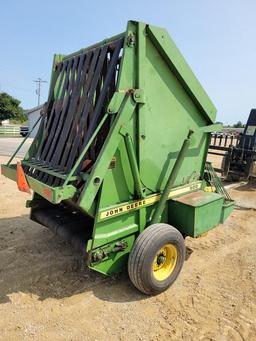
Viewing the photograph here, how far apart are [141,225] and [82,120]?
1.32 metres

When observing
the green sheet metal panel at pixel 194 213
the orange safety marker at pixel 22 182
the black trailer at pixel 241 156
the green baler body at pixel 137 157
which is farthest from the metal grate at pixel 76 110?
the black trailer at pixel 241 156

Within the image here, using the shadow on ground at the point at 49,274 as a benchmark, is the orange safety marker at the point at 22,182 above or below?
above

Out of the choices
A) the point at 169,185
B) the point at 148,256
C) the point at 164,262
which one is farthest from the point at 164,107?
the point at 164,262

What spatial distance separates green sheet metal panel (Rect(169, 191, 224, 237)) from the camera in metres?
3.58

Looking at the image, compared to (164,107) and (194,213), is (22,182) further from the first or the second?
(194,213)

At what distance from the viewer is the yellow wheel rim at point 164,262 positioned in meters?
3.34

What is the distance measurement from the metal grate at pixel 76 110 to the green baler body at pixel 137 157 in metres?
0.04

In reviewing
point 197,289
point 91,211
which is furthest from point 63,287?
point 197,289

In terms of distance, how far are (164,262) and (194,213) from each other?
65 cm

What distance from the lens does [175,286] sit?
348 cm

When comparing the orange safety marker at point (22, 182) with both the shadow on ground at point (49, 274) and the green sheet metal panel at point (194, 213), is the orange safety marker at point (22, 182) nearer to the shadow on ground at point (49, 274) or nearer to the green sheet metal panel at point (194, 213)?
the shadow on ground at point (49, 274)

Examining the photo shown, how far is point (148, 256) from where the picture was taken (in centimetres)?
309

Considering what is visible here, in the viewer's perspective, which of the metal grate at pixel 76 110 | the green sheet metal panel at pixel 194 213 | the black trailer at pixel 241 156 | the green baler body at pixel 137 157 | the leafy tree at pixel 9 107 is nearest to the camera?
the green baler body at pixel 137 157

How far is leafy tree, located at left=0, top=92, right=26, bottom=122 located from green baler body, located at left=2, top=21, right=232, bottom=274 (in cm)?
4093
